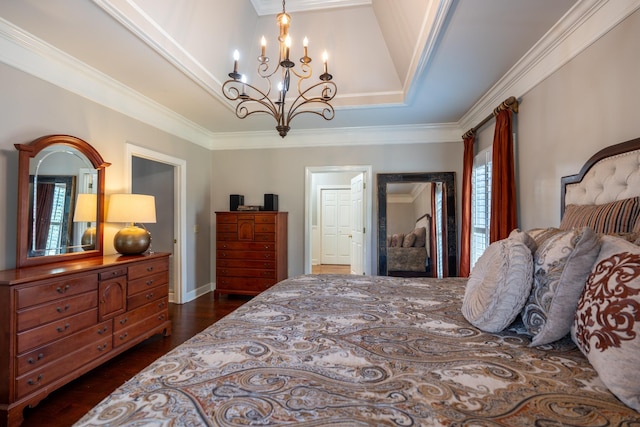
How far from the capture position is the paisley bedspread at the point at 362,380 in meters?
0.68

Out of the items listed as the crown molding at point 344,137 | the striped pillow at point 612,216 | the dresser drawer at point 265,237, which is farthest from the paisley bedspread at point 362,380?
the crown molding at point 344,137

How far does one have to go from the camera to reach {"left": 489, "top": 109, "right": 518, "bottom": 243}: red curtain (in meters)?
2.72

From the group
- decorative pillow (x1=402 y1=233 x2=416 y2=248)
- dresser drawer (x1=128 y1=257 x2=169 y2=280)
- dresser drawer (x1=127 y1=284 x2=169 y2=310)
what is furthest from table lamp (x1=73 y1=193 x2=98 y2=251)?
decorative pillow (x1=402 y1=233 x2=416 y2=248)

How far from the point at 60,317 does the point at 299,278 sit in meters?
1.63

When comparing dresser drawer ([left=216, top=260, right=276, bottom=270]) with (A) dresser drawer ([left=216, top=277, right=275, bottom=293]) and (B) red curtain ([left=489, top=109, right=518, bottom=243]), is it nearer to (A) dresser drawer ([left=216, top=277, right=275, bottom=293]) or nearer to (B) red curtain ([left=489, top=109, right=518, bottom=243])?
(A) dresser drawer ([left=216, top=277, right=275, bottom=293])

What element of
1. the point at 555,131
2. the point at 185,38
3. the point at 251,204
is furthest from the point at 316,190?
the point at 555,131

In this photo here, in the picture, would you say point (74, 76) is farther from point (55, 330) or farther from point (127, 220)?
point (55, 330)

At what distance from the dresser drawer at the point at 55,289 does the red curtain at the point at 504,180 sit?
3470mm

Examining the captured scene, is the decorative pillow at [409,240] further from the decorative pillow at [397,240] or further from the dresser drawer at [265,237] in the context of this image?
the dresser drawer at [265,237]

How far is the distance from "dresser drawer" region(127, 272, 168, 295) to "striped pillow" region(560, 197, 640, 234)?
329 centimetres

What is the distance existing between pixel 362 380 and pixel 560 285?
0.75 metres

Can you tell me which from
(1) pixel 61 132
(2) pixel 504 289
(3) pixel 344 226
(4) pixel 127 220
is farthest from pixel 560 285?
(3) pixel 344 226

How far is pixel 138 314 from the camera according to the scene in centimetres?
272

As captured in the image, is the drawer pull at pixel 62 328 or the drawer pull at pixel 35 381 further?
the drawer pull at pixel 62 328
